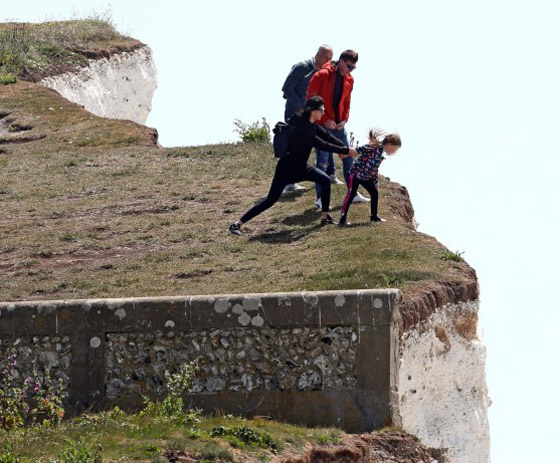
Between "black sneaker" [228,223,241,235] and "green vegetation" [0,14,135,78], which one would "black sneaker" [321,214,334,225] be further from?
"green vegetation" [0,14,135,78]

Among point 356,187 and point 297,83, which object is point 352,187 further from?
point 297,83

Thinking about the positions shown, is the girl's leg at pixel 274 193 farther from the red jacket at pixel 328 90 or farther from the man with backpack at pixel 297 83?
the man with backpack at pixel 297 83

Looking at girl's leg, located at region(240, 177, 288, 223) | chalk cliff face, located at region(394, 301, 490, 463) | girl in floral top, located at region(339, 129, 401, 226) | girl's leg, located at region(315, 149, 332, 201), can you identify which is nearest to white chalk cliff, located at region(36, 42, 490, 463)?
chalk cliff face, located at region(394, 301, 490, 463)

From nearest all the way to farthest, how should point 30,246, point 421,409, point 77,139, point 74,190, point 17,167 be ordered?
point 421,409 → point 30,246 → point 74,190 → point 17,167 → point 77,139

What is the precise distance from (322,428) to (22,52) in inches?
902

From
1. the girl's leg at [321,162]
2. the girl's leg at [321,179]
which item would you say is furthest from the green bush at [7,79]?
the girl's leg at [321,179]

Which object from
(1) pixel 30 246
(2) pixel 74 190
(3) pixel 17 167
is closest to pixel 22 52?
(3) pixel 17 167

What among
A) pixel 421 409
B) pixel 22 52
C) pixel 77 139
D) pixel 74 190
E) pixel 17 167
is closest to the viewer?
pixel 421 409

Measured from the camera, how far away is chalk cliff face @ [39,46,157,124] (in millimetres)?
33875

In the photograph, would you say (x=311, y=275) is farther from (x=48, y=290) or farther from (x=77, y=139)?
(x=77, y=139)

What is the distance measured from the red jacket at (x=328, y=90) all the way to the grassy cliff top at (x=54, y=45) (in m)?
15.3

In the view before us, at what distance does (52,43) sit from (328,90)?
1830cm

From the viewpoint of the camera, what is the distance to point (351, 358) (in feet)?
40.0

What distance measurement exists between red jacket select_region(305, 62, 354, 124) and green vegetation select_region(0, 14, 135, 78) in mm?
15408
